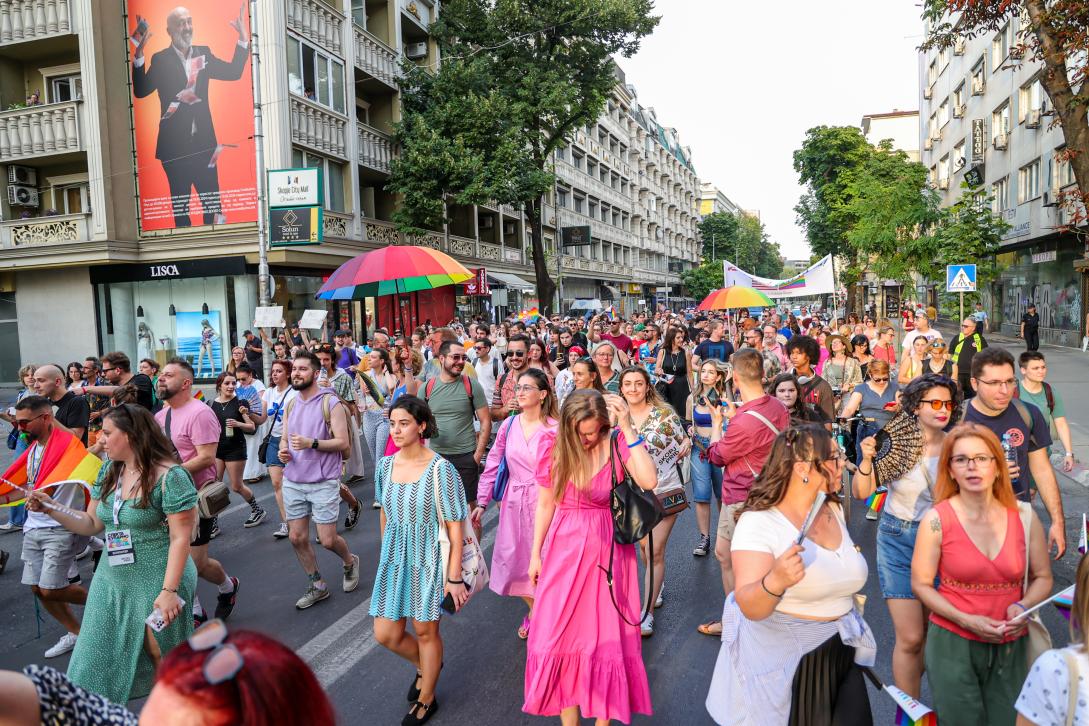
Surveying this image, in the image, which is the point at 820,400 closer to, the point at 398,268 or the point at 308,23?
the point at 398,268

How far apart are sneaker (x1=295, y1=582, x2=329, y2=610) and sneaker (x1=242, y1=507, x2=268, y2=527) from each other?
2.43 m

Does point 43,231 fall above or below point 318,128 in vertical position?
below

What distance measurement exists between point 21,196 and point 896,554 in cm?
2407

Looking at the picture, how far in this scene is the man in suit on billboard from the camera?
63.5 feet

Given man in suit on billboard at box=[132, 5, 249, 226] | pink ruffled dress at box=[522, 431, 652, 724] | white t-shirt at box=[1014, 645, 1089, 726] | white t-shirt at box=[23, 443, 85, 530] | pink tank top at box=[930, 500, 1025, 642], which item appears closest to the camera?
white t-shirt at box=[1014, 645, 1089, 726]

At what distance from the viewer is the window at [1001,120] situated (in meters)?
28.3

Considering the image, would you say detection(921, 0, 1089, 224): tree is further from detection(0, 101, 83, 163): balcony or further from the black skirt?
detection(0, 101, 83, 163): balcony

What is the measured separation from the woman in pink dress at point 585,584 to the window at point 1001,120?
103 feet

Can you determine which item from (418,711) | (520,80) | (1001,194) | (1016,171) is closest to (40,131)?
(520,80)

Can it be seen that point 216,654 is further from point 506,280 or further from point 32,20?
point 506,280

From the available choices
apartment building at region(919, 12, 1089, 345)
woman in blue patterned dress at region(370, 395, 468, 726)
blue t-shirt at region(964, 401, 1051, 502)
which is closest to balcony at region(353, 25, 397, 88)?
apartment building at region(919, 12, 1089, 345)

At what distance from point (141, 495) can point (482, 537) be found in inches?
148

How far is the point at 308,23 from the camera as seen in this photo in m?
20.2

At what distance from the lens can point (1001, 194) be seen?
2972cm
